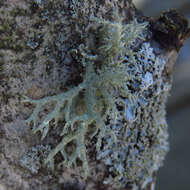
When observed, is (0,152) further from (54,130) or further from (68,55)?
(68,55)

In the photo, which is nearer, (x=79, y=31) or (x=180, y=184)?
(x=79, y=31)

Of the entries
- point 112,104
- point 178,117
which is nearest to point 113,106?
point 112,104

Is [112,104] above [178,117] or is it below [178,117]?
above

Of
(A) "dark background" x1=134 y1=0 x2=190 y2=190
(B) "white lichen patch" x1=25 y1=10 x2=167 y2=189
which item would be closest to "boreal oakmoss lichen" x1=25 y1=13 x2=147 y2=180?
(B) "white lichen patch" x1=25 y1=10 x2=167 y2=189

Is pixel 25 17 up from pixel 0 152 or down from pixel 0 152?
up

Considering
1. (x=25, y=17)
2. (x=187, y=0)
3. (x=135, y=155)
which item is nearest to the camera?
(x=25, y=17)

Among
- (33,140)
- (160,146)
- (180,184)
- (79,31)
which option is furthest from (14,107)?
(180,184)

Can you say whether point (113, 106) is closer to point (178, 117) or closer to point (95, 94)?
point (95, 94)

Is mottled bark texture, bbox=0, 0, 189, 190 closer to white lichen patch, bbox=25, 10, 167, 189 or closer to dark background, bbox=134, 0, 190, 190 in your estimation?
white lichen patch, bbox=25, 10, 167, 189
